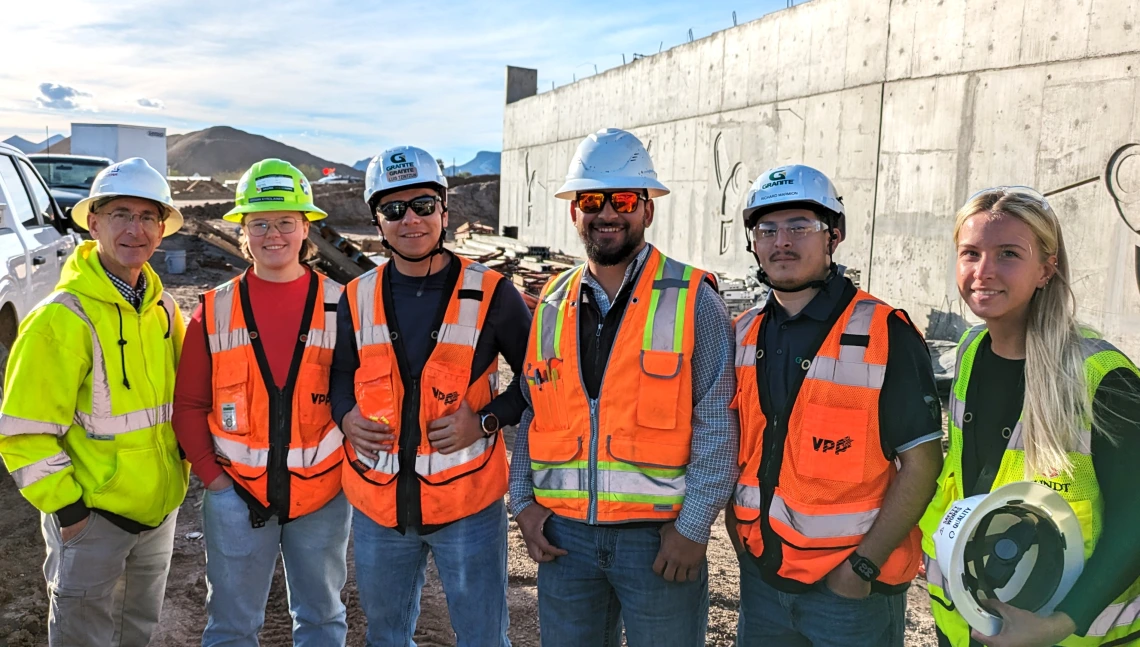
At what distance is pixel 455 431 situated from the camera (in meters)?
2.55

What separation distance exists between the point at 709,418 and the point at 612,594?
26.6 inches

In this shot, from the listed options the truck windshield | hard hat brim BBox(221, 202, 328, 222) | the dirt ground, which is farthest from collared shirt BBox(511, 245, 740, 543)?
the truck windshield

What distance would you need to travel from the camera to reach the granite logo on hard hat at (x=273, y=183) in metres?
2.79

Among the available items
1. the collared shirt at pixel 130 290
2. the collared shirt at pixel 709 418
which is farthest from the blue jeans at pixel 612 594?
the collared shirt at pixel 130 290

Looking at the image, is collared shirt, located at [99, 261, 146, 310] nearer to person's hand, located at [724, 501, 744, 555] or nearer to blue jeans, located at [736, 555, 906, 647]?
person's hand, located at [724, 501, 744, 555]

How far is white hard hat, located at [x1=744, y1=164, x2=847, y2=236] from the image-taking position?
227 cm

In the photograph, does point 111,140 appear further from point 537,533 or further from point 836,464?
point 836,464

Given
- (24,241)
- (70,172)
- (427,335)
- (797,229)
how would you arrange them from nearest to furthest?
(797,229), (427,335), (24,241), (70,172)

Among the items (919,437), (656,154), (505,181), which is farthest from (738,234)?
(505,181)

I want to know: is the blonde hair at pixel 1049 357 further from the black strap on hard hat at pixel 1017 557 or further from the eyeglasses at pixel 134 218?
the eyeglasses at pixel 134 218

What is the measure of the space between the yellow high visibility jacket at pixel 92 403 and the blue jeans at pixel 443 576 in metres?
0.79

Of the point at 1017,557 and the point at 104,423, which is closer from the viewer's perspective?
the point at 1017,557

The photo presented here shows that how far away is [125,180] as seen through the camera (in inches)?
109

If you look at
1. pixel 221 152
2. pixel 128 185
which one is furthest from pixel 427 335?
pixel 221 152
